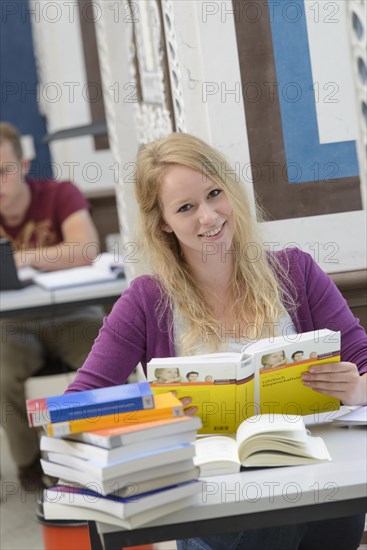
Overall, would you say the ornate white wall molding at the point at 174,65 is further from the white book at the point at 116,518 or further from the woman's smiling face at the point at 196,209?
the white book at the point at 116,518

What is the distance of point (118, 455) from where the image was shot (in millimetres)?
1610

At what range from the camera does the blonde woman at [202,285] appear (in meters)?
2.27

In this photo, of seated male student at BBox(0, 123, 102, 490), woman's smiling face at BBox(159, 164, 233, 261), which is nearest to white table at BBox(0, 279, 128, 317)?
seated male student at BBox(0, 123, 102, 490)

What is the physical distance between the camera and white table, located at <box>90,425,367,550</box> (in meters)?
1.63

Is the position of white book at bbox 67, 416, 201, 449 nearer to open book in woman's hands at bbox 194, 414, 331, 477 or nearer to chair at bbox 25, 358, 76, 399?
open book in woman's hands at bbox 194, 414, 331, 477

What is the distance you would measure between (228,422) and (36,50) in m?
5.68

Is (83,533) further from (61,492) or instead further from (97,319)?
(97,319)

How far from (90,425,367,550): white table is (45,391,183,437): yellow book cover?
16 cm

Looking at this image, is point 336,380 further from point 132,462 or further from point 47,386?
point 47,386

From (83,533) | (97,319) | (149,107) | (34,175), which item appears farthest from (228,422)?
(34,175)

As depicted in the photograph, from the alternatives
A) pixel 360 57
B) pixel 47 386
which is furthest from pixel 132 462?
pixel 47 386

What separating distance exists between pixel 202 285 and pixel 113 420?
78cm

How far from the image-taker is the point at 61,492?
1681 millimetres

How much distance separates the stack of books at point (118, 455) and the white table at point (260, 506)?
0.03 metres
